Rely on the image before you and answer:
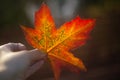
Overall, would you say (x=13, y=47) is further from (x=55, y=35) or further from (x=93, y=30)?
(x=93, y=30)

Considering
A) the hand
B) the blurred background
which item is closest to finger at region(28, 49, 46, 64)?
the hand

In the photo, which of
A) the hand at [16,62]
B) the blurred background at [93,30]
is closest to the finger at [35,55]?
the hand at [16,62]

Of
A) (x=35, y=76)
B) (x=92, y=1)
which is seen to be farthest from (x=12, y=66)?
(x=92, y=1)

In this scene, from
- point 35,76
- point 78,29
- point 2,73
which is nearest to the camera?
point 2,73

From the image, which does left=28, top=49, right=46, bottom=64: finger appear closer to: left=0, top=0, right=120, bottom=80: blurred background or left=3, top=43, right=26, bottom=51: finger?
left=3, top=43, right=26, bottom=51: finger

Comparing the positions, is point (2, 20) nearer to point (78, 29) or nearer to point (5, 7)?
point (5, 7)

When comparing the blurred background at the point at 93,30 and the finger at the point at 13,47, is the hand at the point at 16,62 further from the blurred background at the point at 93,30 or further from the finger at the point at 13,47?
the blurred background at the point at 93,30

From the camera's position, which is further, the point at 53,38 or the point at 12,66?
the point at 53,38

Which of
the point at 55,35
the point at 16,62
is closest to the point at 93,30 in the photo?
the point at 55,35

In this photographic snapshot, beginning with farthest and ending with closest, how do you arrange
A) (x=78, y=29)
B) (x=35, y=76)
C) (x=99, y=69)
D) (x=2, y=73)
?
1. (x=99, y=69)
2. (x=35, y=76)
3. (x=78, y=29)
4. (x=2, y=73)
